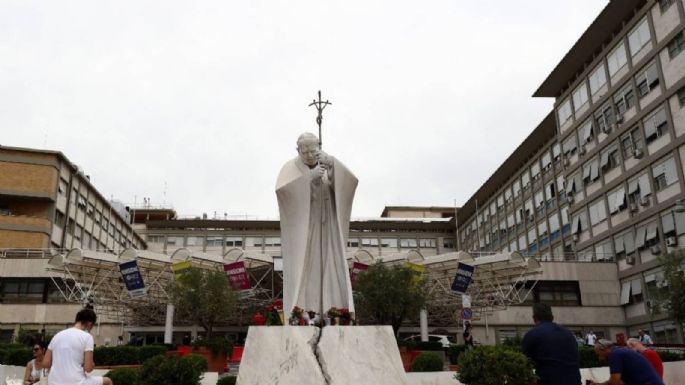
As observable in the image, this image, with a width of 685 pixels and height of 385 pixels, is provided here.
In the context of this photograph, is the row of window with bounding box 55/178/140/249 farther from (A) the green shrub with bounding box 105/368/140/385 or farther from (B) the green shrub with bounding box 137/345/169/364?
(A) the green shrub with bounding box 105/368/140/385

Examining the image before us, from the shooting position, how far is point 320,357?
852cm

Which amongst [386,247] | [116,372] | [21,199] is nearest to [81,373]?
[116,372]

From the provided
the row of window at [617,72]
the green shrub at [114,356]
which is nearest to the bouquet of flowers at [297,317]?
the green shrub at [114,356]

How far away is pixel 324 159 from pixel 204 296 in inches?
809

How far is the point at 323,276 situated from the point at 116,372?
167 inches

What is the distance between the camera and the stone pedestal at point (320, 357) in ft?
27.1

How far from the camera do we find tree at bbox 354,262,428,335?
28.5 metres

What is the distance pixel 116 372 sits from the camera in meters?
11.3

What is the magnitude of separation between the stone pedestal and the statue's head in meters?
4.14

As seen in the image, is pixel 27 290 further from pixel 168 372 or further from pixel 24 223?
pixel 168 372

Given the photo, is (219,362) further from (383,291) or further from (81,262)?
(81,262)

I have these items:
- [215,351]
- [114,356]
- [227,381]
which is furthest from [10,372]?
[215,351]

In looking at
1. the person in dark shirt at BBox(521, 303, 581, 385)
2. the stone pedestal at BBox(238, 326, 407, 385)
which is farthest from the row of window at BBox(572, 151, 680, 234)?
the person in dark shirt at BBox(521, 303, 581, 385)

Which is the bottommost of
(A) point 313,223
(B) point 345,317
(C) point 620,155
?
(B) point 345,317
